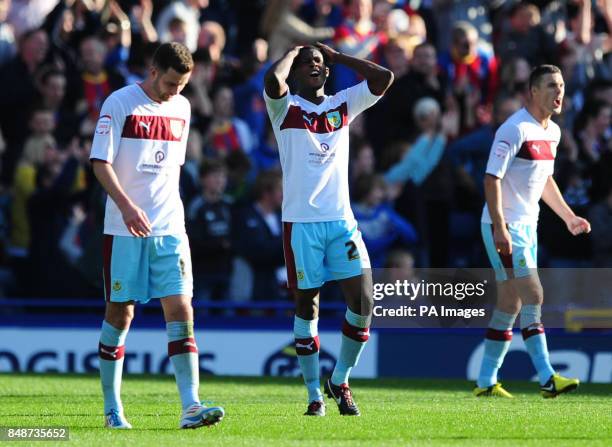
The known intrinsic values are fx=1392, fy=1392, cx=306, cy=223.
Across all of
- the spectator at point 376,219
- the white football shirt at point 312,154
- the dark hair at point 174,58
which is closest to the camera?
the dark hair at point 174,58

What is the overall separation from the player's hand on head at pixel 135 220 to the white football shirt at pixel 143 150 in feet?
1.30

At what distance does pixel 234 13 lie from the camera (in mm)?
19844

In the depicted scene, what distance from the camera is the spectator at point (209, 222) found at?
15.9 metres

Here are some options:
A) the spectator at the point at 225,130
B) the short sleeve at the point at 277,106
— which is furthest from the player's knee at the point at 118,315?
the spectator at the point at 225,130

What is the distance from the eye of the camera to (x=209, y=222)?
15.9 meters

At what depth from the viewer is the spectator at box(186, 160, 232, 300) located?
1590 cm

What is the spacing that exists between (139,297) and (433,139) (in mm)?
7916

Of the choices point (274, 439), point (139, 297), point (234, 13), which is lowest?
point (274, 439)

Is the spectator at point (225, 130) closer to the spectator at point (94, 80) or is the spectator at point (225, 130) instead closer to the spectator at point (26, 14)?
the spectator at point (94, 80)

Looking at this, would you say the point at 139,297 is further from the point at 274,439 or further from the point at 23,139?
the point at 23,139

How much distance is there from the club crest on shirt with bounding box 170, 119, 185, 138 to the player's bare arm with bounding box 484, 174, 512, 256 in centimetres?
322

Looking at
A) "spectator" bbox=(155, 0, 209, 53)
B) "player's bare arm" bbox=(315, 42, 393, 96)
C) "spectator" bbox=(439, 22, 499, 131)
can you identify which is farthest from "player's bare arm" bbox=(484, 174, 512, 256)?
"spectator" bbox=(155, 0, 209, 53)

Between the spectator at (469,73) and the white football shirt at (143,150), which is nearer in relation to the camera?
the white football shirt at (143,150)

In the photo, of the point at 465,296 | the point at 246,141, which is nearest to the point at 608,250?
the point at 465,296
